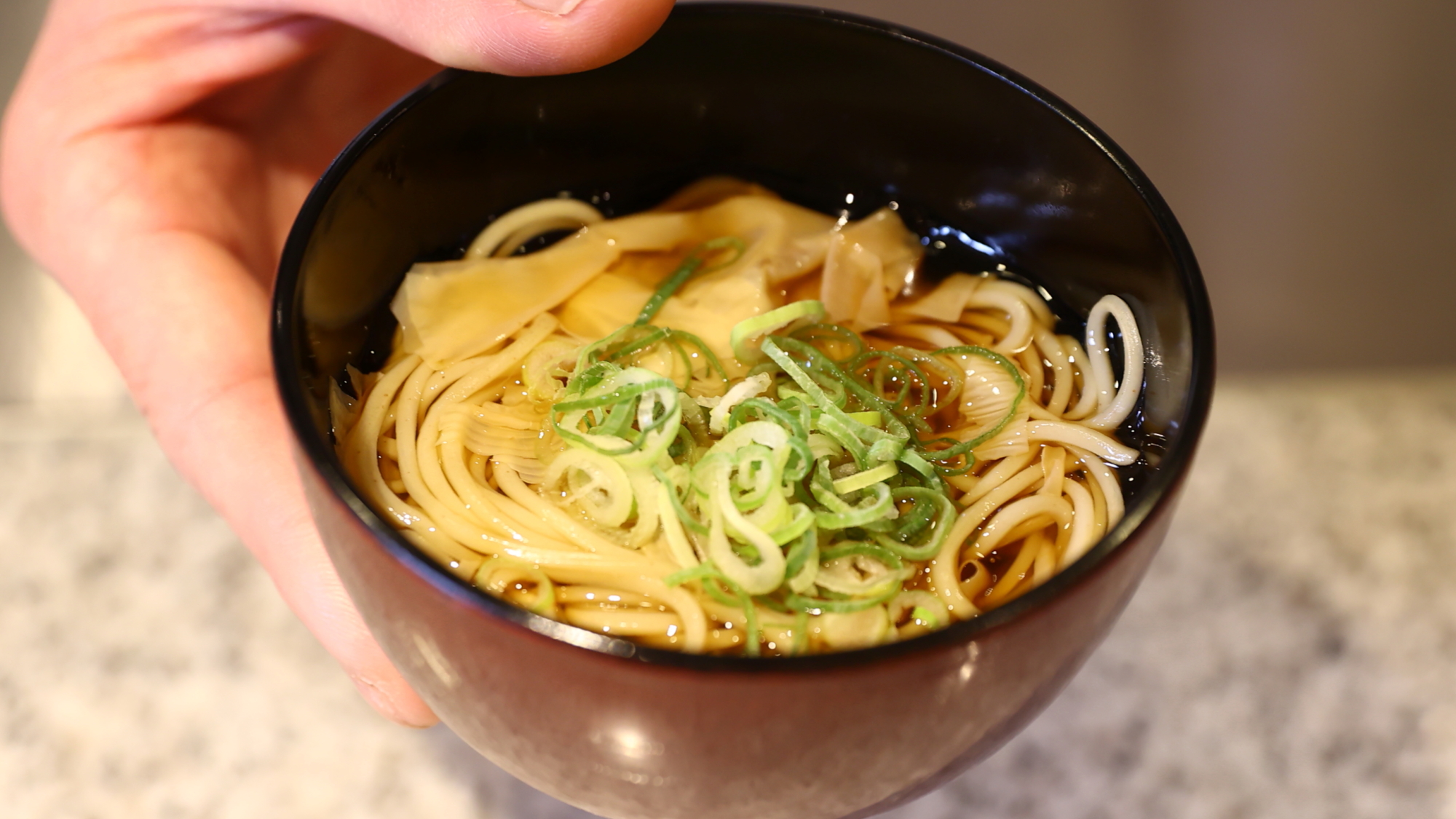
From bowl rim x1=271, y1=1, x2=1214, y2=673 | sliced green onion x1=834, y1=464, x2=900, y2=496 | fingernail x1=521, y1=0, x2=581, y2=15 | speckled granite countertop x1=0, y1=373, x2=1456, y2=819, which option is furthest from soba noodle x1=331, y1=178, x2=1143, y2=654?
speckled granite countertop x1=0, y1=373, x2=1456, y2=819

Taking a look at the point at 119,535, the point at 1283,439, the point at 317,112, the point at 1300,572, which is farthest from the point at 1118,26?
the point at 119,535

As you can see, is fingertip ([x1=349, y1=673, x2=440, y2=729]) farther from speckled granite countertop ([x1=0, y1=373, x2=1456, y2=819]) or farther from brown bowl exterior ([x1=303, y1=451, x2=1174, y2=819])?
brown bowl exterior ([x1=303, y1=451, x2=1174, y2=819])

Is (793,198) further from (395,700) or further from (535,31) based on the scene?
(395,700)

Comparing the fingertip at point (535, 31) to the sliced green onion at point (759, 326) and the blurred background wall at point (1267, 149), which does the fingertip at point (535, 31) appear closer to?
the sliced green onion at point (759, 326)

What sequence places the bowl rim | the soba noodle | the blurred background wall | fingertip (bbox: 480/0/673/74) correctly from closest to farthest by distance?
the bowl rim < the soba noodle < fingertip (bbox: 480/0/673/74) < the blurred background wall

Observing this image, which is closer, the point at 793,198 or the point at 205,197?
the point at 793,198

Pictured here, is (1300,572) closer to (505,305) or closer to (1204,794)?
(1204,794)

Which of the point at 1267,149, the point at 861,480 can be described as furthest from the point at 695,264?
the point at 1267,149
